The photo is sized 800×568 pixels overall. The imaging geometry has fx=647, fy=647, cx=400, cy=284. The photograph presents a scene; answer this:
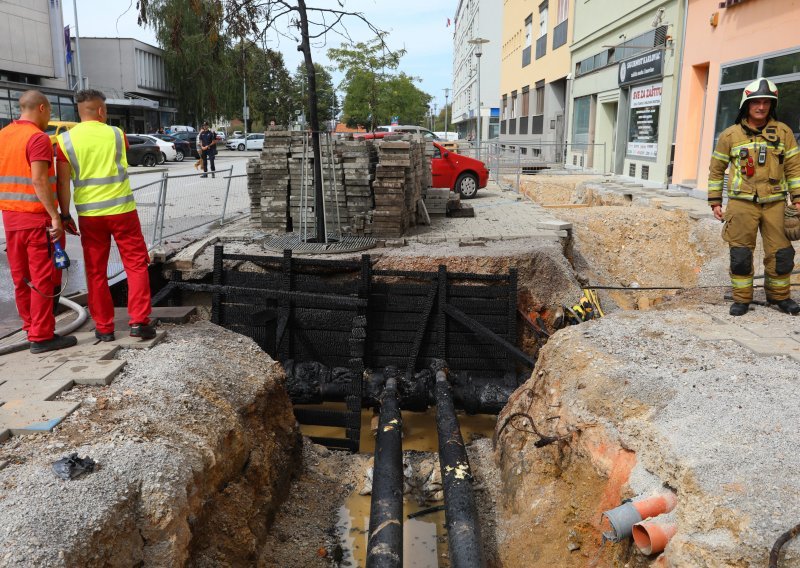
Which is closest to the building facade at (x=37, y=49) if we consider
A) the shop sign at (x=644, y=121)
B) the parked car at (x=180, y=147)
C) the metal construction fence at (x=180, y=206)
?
the parked car at (x=180, y=147)

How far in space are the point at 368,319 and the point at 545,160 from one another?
21184 millimetres

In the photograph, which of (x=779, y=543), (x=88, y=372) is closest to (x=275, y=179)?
(x=88, y=372)

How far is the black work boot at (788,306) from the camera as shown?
6020mm

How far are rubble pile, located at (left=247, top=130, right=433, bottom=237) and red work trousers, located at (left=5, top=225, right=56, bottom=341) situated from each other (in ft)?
16.4

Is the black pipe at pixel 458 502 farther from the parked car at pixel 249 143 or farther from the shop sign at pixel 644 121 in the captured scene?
the parked car at pixel 249 143

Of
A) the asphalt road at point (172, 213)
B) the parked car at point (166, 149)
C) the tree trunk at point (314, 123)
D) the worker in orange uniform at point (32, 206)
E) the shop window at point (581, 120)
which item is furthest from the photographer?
the parked car at point (166, 149)

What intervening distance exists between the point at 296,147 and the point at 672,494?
8.16 metres

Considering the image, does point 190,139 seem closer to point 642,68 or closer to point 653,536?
point 642,68

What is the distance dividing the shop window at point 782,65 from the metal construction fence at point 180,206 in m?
9.76

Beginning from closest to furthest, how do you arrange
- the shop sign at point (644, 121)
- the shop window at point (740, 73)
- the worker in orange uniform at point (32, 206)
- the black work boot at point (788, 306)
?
the worker in orange uniform at point (32, 206) < the black work boot at point (788, 306) < the shop window at point (740, 73) < the shop sign at point (644, 121)

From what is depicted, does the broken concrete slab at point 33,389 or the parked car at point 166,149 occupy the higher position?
the parked car at point 166,149

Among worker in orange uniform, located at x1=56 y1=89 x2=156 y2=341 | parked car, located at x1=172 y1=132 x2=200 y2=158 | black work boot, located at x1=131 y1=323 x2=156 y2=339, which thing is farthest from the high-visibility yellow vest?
parked car, located at x1=172 y1=132 x2=200 y2=158

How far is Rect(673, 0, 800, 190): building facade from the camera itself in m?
11.4

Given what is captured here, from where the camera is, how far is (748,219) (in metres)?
5.88
